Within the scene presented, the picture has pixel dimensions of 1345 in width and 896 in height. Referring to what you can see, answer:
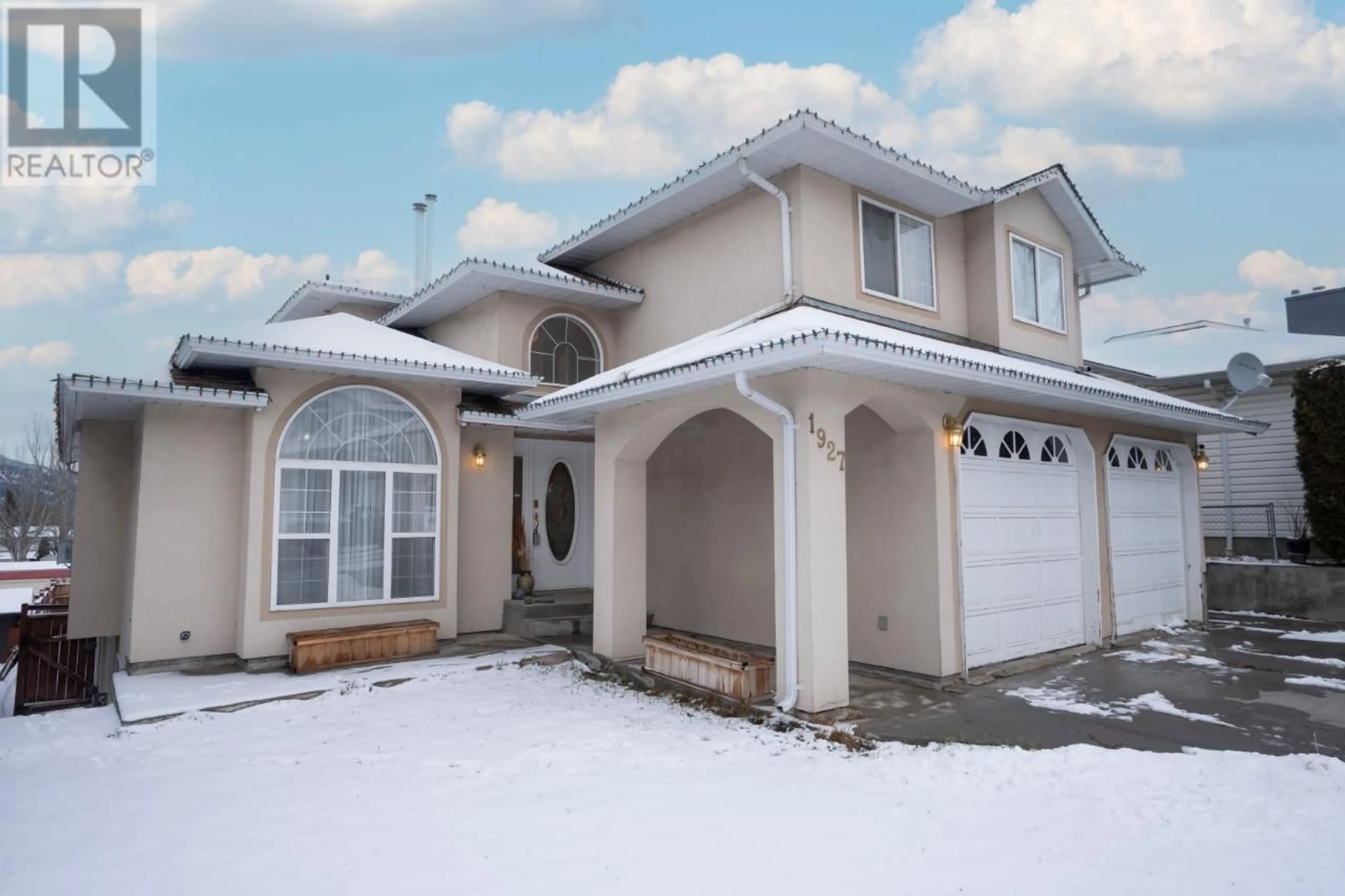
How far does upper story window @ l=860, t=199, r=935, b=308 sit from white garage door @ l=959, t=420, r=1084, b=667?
6.97 feet

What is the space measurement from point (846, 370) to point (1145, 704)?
4141 mm

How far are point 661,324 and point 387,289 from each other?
789 cm

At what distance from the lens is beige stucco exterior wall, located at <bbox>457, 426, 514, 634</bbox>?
10227mm

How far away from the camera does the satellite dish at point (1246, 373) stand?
13406 millimetres

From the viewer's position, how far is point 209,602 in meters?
8.60

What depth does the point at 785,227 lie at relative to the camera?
28.8 feet

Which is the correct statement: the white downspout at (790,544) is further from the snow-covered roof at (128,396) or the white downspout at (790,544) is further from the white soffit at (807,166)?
the snow-covered roof at (128,396)

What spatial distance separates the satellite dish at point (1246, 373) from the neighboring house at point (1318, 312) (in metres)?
8.83

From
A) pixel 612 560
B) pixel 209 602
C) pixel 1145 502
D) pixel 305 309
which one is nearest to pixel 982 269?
pixel 1145 502

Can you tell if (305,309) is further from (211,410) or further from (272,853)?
(272,853)

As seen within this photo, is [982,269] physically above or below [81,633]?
above

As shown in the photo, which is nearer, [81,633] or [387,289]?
[81,633]

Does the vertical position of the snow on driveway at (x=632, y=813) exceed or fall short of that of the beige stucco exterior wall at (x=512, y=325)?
it falls short

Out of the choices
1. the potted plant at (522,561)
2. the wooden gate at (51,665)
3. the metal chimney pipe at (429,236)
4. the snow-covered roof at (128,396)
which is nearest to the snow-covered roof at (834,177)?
the potted plant at (522,561)
